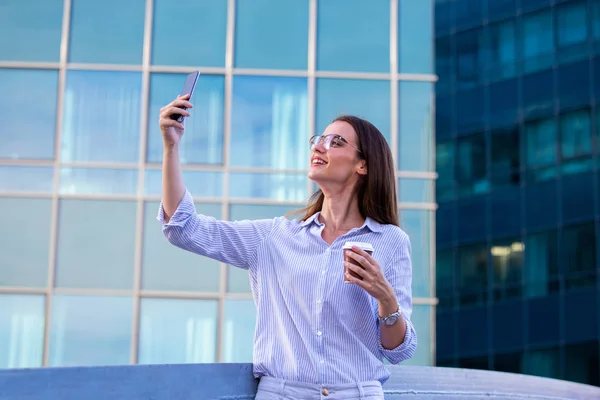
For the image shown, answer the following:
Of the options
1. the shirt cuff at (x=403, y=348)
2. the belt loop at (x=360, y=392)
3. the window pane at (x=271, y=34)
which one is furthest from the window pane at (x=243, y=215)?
the belt loop at (x=360, y=392)

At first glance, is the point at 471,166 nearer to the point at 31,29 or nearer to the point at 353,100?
the point at 353,100

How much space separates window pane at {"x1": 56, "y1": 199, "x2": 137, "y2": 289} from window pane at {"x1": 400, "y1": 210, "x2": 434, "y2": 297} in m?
3.66

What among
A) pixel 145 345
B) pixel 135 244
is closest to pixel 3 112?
pixel 135 244

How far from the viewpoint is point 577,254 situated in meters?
26.9

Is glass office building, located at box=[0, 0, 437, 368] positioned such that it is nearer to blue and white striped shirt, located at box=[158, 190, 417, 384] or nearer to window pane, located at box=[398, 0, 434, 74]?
window pane, located at box=[398, 0, 434, 74]

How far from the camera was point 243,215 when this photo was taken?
13352 mm

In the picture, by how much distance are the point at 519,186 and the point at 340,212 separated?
82.4 feet

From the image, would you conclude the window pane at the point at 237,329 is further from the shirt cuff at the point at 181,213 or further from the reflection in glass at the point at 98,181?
the shirt cuff at the point at 181,213

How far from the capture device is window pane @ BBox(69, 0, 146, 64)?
13656 millimetres

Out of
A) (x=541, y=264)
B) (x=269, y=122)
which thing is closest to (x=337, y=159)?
(x=269, y=122)

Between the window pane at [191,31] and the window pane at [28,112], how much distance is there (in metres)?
1.49

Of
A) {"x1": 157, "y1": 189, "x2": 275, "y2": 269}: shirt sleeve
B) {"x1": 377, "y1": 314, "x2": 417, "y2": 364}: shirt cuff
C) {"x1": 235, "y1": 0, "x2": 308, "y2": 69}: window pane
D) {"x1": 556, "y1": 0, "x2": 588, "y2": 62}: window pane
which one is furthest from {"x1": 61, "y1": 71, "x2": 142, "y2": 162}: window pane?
{"x1": 556, "y1": 0, "x2": 588, "y2": 62}: window pane

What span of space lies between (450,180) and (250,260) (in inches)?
1060

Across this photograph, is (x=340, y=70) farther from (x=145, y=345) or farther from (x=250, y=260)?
(x=250, y=260)
